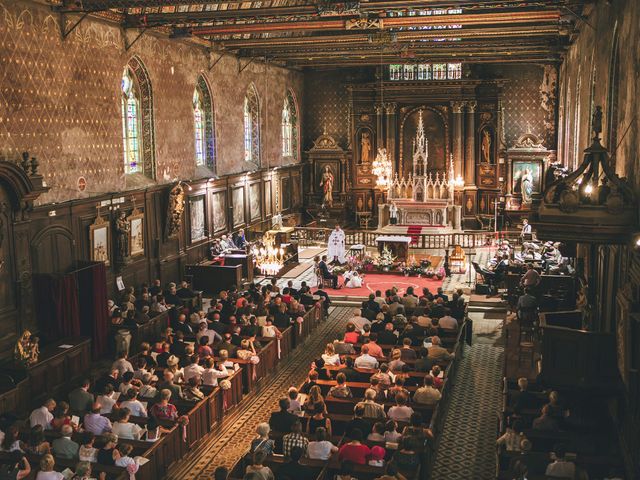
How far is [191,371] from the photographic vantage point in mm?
14516

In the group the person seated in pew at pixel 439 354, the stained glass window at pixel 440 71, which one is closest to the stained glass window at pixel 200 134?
the person seated in pew at pixel 439 354

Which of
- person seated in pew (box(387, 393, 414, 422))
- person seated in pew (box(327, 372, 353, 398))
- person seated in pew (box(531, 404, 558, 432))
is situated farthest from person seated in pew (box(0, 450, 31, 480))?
person seated in pew (box(531, 404, 558, 432))

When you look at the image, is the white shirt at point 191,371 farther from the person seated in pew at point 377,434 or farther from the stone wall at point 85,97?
the stone wall at point 85,97

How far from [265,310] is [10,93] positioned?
8.03 metres

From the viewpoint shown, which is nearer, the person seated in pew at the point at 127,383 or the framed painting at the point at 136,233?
the person seated in pew at the point at 127,383

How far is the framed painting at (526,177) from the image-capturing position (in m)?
36.9

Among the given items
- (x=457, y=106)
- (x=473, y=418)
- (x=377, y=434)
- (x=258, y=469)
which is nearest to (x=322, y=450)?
(x=377, y=434)

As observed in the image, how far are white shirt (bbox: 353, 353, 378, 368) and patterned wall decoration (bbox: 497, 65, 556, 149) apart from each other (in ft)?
81.3

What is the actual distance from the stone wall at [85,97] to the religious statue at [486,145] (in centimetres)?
1468

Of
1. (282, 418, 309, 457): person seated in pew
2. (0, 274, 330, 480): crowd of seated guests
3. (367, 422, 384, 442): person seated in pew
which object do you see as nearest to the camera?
(0, 274, 330, 480): crowd of seated guests

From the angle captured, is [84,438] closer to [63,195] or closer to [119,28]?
[63,195]

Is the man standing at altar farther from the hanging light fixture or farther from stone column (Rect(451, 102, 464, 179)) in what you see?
stone column (Rect(451, 102, 464, 179))

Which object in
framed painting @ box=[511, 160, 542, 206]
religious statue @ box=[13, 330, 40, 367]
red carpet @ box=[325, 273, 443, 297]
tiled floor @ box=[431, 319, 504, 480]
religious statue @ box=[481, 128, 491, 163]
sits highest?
religious statue @ box=[481, 128, 491, 163]

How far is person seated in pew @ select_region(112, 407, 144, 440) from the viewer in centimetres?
1179
